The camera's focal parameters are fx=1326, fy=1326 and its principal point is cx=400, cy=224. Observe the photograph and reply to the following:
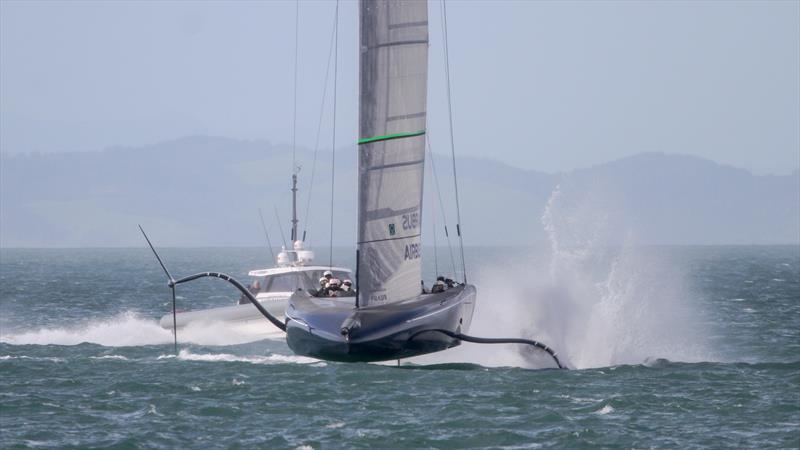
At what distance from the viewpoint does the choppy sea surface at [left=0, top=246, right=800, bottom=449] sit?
67.6ft

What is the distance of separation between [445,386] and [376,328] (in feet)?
6.48

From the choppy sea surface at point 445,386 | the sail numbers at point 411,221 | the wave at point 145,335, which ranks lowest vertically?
the choppy sea surface at point 445,386

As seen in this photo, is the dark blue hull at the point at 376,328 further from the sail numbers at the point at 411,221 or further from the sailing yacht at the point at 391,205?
the sail numbers at the point at 411,221

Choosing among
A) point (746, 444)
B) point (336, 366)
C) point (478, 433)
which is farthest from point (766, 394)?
point (336, 366)

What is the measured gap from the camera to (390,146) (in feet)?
91.6

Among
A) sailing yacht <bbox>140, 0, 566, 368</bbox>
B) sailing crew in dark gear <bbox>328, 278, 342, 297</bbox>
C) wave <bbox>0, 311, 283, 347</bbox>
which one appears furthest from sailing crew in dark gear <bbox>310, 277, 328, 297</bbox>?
wave <bbox>0, 311, 283, 347</bbox>

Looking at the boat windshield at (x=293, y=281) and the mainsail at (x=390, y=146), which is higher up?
the mainsail at (x=390, y=146)

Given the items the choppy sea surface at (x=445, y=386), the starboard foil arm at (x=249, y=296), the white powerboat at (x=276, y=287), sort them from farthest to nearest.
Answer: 1. the white powerboat at (x=276, y=287)
2. the starboard foil arm at (x=249, y=296)
3. the choppy sea surface at (x=445, y=386)

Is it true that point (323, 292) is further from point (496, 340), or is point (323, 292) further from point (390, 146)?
point (496, 340)

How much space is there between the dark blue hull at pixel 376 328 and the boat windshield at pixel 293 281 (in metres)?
8.93

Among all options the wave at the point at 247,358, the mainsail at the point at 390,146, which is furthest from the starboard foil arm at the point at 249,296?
the mainsail at the point at 390,146

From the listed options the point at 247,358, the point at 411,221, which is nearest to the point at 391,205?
the point at 411,221

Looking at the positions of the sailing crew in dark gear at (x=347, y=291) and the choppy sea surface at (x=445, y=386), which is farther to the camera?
the sailing crew in dark gear at (x=347, y=291)

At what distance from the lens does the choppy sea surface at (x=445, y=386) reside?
67.6ft
